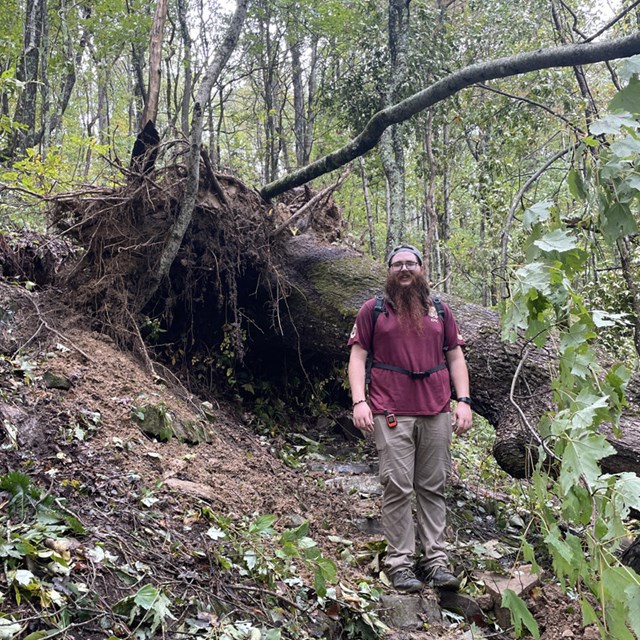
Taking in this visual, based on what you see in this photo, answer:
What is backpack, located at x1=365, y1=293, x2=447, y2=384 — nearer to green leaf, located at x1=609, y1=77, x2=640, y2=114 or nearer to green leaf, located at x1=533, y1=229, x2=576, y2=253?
green leaf, located at x1=533, y1=229, x2=576, y2=253

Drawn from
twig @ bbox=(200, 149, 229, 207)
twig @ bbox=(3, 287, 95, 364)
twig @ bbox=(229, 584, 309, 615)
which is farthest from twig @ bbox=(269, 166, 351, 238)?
twig @ bbox=(229, 584, 309, 615)

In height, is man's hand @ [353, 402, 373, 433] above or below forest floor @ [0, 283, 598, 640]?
above

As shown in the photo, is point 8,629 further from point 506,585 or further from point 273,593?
point 506,585

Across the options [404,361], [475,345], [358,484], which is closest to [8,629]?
[404,361]

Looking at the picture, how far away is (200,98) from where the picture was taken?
16.2 feet

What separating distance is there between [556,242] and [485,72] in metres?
2.34

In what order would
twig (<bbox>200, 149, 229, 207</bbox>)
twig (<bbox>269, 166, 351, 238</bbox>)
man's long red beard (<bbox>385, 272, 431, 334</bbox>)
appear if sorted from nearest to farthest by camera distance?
man's long red beard (<bbox>385, 272, 431, 334</bbox>) → twig (<bbox>200, 149, 229, 207</bbox>) → twig (<bbox>269, 166, 351, 238</bbox>)

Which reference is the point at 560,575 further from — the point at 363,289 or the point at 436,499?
the point at 363,289

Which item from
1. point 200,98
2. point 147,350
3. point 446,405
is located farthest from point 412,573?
point 200,98

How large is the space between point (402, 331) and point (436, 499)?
126 cm

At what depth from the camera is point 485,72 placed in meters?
4.09

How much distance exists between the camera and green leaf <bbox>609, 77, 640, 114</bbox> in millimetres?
2100

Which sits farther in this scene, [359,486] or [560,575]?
[359,486]

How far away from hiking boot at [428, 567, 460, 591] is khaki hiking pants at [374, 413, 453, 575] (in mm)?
48
